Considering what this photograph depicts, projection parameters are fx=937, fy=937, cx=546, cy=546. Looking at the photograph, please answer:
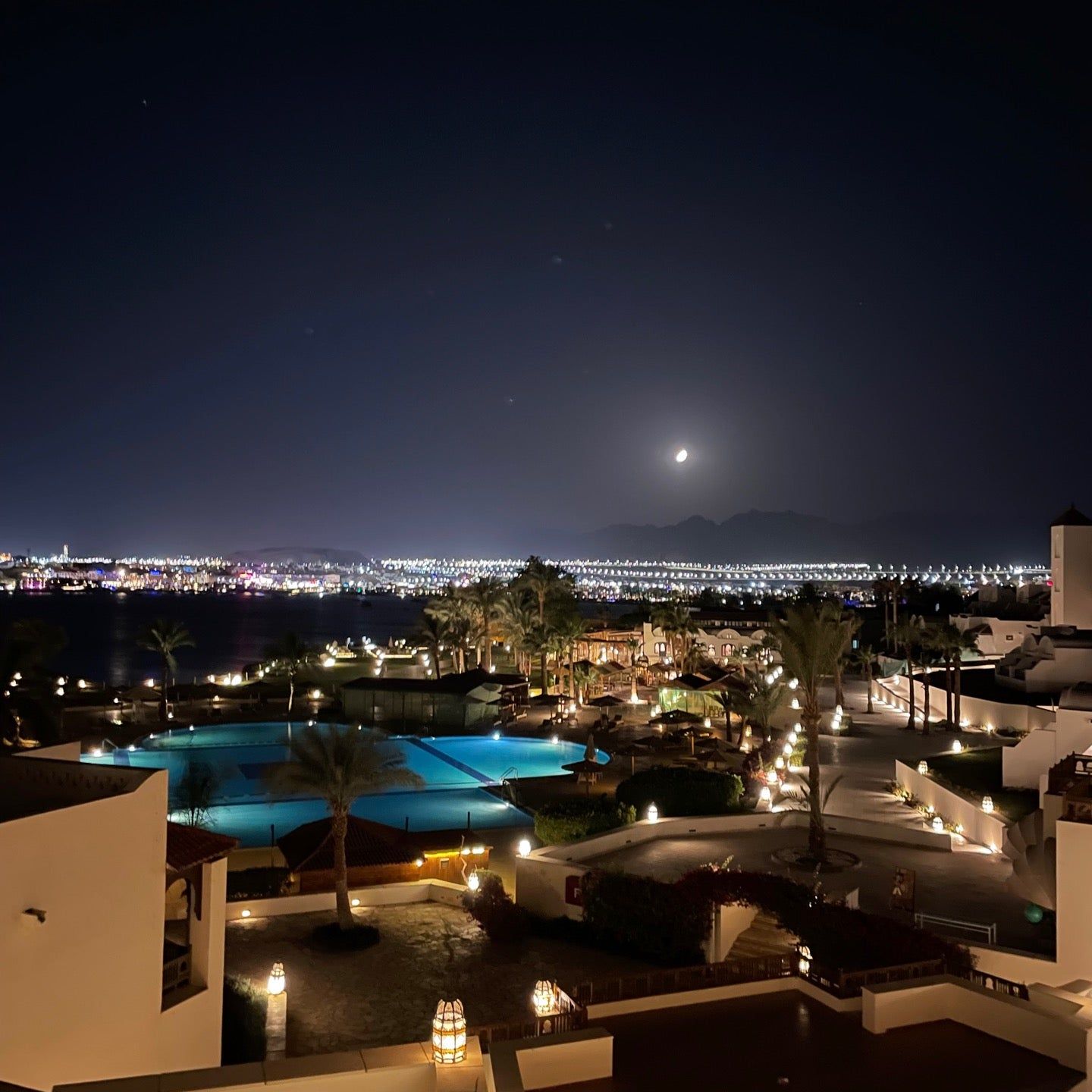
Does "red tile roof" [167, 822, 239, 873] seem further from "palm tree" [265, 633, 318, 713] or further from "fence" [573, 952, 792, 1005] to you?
"palm tree" [265, 633, 318, 713]

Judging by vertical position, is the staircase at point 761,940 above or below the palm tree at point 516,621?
below

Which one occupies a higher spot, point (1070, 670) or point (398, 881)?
point (1070, 670)

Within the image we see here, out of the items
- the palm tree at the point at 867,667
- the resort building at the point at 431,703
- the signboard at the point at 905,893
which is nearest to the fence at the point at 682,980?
the signboard at the point at 905,893

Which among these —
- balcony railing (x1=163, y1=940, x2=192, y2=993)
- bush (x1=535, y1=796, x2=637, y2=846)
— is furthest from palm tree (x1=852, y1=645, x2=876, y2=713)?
balcony railing (x1=163, y1=940, x2=192, y2=993)

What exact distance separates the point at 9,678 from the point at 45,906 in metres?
12.8

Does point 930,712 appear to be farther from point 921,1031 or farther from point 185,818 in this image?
point 921,1031

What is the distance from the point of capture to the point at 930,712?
33906mm

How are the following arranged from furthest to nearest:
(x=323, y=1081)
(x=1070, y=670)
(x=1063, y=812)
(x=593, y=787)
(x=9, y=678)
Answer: (x=1070, y=670) → (x=593, y=787) → (x=9, y=678) → (x=1063, y=812) → (x=323, y=1081)

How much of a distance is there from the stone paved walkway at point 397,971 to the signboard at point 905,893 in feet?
12.4

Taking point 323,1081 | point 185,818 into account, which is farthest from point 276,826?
point 323,1081

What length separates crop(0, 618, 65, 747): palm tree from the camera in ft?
58.8

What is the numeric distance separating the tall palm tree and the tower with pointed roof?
86.1 ft

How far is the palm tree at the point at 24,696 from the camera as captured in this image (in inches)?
706

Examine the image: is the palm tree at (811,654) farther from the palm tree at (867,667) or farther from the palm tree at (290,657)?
the palm tree at (290,657)
